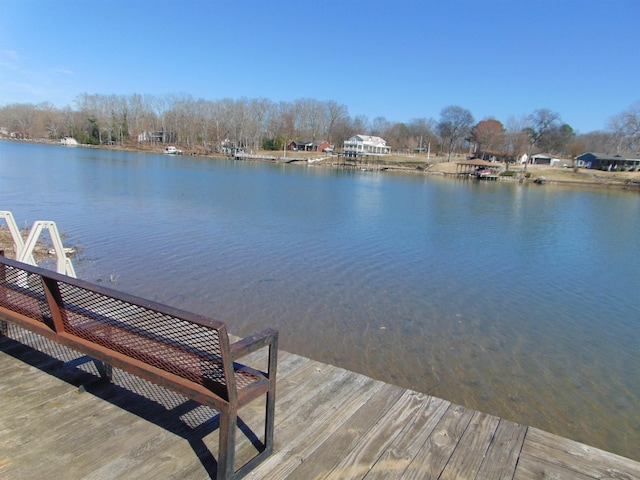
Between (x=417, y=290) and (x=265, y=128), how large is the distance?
409 feet

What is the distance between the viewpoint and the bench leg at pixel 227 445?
2314 millimetres

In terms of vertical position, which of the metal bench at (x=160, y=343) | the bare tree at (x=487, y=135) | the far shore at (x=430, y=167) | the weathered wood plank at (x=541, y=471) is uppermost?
the bare tree at (x=487, y=135)

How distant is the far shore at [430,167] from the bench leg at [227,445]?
78.1m

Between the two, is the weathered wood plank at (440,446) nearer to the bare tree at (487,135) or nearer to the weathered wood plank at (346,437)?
the weathered wood plank at (346,437)

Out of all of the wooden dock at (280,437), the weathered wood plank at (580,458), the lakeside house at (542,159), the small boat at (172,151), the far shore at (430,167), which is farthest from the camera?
the small boat at (172,151)

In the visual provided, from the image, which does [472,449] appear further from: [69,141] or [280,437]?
[69,141]

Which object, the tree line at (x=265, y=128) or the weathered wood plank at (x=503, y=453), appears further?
the tree line at (x=265, y=128)

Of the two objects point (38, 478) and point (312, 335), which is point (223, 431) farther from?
point (312, 335)

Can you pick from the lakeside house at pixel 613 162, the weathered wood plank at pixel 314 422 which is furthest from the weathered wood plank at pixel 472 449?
the lakeside house at pixel 613 162

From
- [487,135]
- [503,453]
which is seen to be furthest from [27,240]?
[487,135]

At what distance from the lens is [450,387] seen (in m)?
5.92

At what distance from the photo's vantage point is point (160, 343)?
8.52ft

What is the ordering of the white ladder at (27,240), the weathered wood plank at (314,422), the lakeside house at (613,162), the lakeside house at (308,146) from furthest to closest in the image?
the lakeside house at (308,146) < the lakeside house at (613,162) < the white ladder at (27,240) < the weathered wood plank at (314,422)

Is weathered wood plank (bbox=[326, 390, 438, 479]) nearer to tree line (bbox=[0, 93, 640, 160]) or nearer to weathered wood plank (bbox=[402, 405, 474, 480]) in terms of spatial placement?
→ weathered wood plank (bbox=[402, 405, 474, 480])
